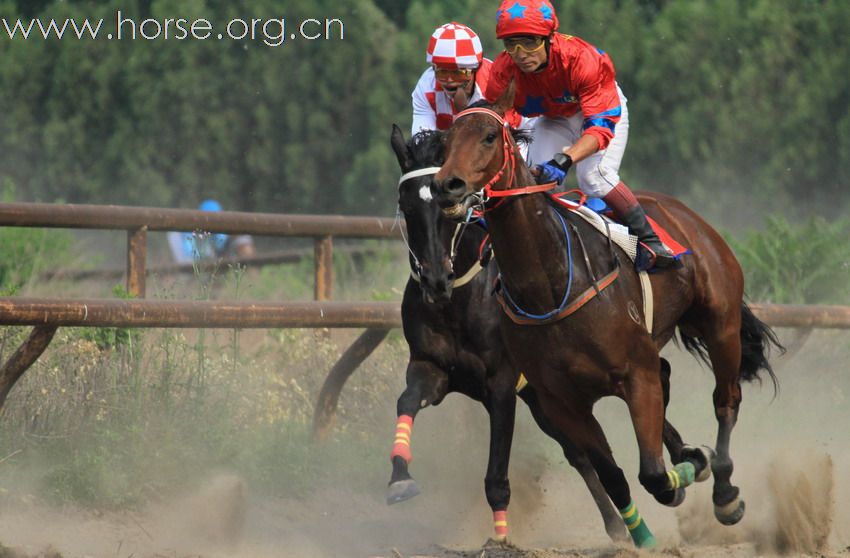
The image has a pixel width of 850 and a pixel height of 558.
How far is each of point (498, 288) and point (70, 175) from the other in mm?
12998

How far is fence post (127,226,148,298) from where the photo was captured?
7.33 metres

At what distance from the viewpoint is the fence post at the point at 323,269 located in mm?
8141

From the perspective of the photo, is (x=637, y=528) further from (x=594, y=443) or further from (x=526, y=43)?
(x=526, y=43)

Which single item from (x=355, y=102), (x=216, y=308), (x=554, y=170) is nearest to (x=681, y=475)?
(x=554, y=170)

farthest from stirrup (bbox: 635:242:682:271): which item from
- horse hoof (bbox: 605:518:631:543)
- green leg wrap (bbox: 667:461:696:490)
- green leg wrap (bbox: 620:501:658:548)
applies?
horse hoof (bbox: 605:518:631:543)

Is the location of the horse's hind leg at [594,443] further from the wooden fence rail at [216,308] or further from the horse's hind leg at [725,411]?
the wooden fence rail at [216,308]

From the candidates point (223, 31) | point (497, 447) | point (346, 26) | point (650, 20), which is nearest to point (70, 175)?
point (223, 31)

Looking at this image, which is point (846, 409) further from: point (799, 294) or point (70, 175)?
point (70, 175)

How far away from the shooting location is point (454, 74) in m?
6.54

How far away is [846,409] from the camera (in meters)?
9.64

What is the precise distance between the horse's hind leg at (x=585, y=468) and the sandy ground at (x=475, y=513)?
211mm

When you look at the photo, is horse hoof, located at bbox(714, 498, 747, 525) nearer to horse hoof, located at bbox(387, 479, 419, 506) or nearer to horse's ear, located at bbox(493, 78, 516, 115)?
horse hoof, located at bbox(387, 479, 419, 506)

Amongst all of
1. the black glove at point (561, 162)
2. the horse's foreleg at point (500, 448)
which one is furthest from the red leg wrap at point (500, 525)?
the black glove at point (561, 162)

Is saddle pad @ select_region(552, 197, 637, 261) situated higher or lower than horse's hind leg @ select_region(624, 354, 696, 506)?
higher
